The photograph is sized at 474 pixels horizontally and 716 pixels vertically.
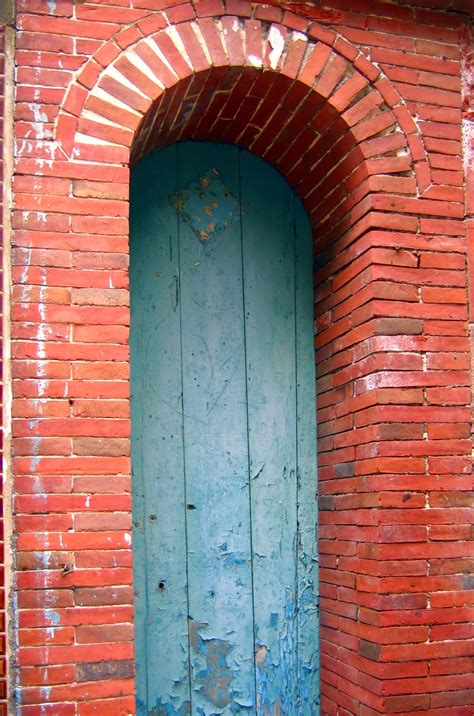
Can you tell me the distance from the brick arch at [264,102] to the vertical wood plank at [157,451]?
328 mm

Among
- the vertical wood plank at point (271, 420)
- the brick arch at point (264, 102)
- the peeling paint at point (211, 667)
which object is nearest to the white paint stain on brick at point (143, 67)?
the brick arch at point (264, 102)

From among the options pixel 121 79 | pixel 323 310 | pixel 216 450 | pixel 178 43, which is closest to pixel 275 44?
pixel 178 43

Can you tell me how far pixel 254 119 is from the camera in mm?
3943

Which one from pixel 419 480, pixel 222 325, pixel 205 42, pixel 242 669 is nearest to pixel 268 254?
pixel 222 325

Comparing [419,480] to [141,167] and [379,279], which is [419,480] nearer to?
[379,279]

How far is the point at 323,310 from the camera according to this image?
4051 mm

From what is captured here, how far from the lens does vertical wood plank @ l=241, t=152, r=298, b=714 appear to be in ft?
12.8

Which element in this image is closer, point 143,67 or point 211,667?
point 143,67

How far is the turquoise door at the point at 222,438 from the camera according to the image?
377cm

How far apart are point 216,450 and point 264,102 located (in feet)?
5.03

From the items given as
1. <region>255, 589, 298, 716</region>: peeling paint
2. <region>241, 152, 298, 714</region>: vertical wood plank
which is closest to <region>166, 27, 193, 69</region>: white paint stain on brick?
<region>241, 152, 298, 714</region>: vertical wood plank

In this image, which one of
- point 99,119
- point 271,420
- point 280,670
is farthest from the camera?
point 271,420

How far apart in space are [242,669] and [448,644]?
93 cm

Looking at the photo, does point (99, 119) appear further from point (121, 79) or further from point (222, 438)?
point (222, 438)
